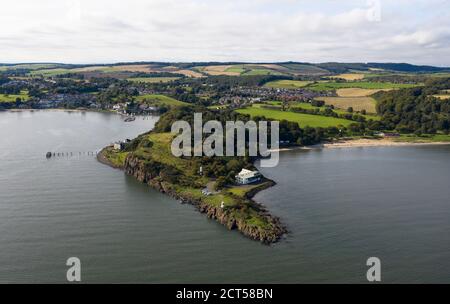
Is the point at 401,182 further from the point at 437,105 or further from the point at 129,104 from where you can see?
the point at 129,104

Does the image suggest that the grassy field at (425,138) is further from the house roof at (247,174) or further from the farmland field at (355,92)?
the house roof at (247,174)

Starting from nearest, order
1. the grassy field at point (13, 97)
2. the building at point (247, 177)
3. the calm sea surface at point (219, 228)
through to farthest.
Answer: the calm sea surface at point (219, 228) < the building at point (247, 177) < the grassy field at point (13, 97)

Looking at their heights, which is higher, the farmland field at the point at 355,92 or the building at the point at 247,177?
the farmland field at the point at 355,92

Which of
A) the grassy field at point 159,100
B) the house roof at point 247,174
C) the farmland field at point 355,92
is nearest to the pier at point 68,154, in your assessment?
the house roof at point 247,174

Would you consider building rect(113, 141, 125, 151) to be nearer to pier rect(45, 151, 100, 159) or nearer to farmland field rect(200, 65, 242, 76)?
pier rect(45, 151, 100, 159)

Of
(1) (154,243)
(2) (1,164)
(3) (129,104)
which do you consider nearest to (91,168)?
(2) (1,164)
